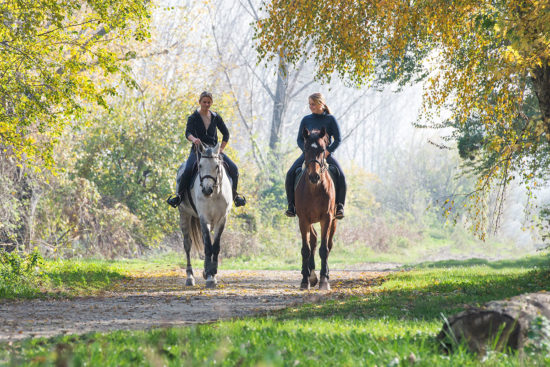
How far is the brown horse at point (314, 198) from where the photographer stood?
1072 cm

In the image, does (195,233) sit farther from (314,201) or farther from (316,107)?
(316,107)

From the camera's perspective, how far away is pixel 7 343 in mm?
5301

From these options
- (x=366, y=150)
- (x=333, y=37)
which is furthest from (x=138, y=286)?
(x=366, y=150)

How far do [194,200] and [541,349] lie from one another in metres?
9.18

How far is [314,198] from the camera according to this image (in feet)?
37.3

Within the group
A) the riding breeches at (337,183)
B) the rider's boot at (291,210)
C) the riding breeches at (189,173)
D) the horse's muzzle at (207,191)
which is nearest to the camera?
the horse's muzzle at (207,191)

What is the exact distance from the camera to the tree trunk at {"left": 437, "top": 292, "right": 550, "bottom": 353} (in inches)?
180

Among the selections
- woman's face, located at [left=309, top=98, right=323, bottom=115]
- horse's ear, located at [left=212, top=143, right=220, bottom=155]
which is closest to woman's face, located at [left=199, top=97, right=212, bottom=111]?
horse's ear, located at [left=212, top=143, right=220, bottom=155]

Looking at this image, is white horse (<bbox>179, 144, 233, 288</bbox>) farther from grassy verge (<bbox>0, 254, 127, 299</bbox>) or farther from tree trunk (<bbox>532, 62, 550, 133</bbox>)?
tree trunk (<bbox>532, 62, 550, 133</bbox>)

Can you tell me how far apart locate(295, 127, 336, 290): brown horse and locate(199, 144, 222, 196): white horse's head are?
1.60m

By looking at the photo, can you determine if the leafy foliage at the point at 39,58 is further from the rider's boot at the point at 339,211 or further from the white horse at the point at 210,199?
the rider's boot at the point at 339,211

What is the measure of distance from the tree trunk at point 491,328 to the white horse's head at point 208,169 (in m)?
7.34

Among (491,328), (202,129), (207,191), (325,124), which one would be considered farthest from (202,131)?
(491,328)

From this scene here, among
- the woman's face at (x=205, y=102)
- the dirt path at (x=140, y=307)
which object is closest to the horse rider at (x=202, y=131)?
the woman's face at (x=205, y=102)
